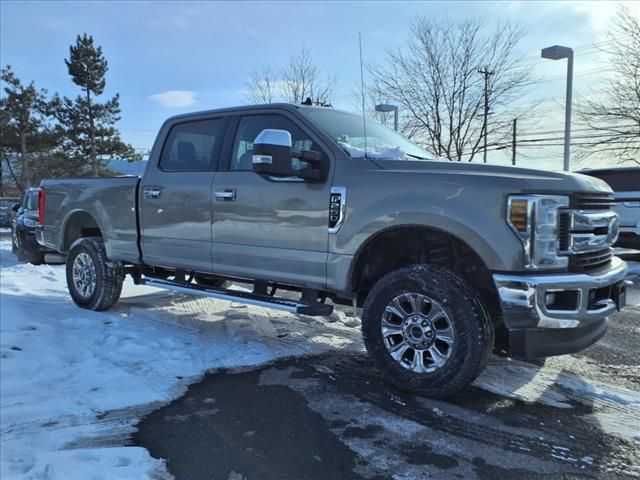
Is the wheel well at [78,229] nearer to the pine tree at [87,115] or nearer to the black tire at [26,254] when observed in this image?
the black tire at [26,254]

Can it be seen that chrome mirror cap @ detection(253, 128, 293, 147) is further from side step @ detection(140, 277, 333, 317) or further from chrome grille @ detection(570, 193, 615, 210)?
chrome grille @ detection(570, 193, 615, 210)

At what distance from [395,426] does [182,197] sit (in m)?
2.98

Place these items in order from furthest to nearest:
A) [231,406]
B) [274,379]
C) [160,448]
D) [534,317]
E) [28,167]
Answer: [28,167] → [274,379] → [231,406] → [534,317] → [160,448]

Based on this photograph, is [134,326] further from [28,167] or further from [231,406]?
[28,167]

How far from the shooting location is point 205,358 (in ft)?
14.4

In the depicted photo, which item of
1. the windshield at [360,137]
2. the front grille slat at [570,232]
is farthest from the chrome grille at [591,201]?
the windshield at [360,137]

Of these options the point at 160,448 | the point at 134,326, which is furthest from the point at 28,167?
the point at 160,448

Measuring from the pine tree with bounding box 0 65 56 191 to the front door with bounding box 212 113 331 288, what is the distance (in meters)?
37.4

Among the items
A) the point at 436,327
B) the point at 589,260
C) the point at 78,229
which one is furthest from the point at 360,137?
the point at 78,229

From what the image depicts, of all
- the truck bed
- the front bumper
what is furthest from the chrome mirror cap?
the truck bed

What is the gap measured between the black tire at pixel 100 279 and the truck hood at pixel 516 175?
3738 millimetres

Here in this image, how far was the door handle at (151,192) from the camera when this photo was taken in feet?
17.2

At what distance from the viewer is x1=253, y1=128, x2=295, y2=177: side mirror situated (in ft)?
12.5

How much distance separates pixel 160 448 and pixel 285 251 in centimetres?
182
